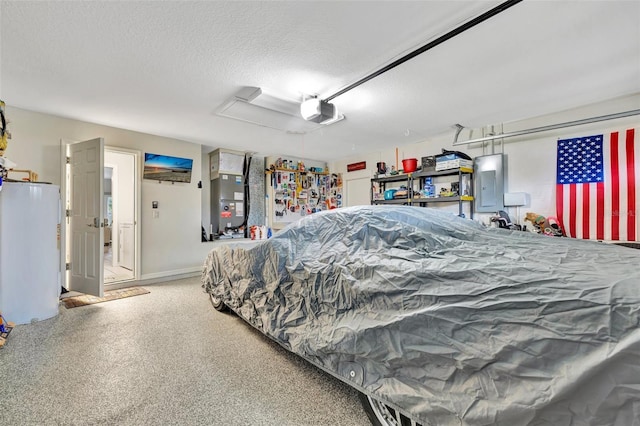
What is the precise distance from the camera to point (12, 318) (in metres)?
2.73

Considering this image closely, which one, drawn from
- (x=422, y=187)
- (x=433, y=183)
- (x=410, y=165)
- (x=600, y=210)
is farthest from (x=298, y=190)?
(x=600, y=210)

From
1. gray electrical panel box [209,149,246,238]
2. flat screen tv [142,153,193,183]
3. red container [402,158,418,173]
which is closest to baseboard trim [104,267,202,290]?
gray electrical panel box [209,149,246,238]

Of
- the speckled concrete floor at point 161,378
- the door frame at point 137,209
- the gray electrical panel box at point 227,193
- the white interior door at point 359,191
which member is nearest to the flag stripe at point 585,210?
the white interior door at point 359,191

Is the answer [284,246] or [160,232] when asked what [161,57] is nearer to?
[284,246]

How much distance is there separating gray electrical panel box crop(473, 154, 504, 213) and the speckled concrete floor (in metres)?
3.36

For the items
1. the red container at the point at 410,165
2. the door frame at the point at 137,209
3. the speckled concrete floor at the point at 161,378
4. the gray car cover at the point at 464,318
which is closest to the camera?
the gray car cover at the point at 464,318

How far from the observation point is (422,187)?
15.4ft

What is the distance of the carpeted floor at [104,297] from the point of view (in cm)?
345

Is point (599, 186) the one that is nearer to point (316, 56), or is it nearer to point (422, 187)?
point (422, 187)

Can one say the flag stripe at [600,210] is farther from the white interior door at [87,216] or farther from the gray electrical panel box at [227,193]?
the white interior door at [87,216]

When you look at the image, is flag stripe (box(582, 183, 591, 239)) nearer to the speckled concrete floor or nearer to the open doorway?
the speckled concrete floor

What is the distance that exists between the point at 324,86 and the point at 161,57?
145cm

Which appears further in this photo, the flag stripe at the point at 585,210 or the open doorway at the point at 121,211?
the open doorway at the point at 121,211

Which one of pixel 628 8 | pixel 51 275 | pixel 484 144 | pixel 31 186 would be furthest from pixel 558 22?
pixel 51 275
